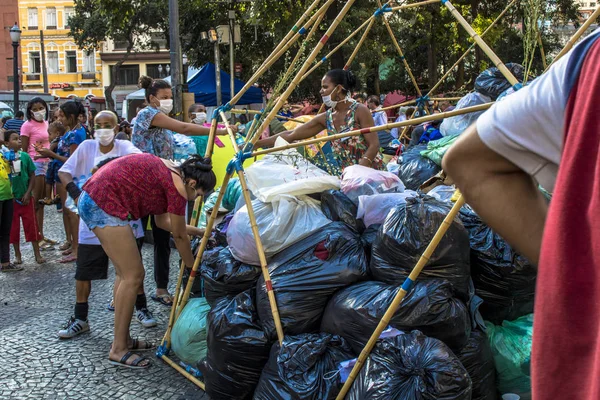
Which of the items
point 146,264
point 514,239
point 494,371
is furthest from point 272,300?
point 146,264

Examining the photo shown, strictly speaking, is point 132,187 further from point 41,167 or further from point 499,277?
point 41,167

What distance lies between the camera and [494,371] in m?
3.08

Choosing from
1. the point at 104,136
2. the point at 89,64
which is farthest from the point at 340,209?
the point at 89,64

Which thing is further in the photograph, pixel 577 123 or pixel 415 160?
pixel 415 160

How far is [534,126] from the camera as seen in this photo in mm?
1036

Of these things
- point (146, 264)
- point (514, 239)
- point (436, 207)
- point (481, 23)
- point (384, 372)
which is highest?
point (481, 23)

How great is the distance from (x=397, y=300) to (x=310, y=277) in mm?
698

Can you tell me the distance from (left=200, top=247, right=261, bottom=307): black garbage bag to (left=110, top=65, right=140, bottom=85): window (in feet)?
164

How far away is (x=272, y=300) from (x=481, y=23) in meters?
16.7

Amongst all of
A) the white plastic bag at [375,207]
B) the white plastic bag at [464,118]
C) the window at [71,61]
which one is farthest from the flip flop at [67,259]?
the window at [71,61]

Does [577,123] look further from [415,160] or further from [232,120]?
[232,120]

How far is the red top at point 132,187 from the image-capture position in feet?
13.1

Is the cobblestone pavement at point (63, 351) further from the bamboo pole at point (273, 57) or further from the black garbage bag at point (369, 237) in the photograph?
the bamboo pole at point (273, 57)

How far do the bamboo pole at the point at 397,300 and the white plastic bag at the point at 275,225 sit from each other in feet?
2.82
